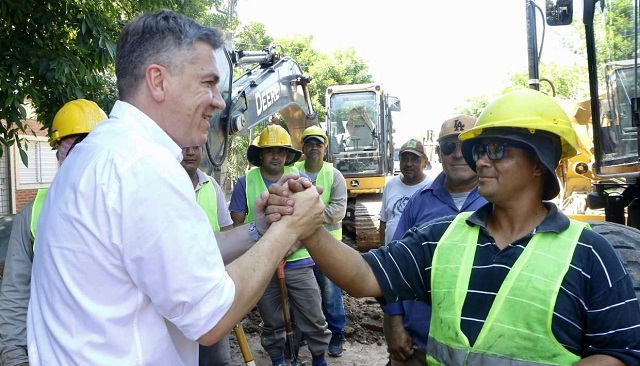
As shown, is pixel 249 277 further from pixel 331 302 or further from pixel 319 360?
pixel 331 302

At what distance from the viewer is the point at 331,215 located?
6086mm

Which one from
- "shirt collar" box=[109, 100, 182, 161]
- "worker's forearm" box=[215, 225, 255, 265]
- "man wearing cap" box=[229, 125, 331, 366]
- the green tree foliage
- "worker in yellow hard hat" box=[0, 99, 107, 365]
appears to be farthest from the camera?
"man wearing cap" box=[229, 125, 331, 366]

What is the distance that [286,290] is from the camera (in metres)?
5.37

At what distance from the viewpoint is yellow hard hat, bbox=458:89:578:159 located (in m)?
2.21

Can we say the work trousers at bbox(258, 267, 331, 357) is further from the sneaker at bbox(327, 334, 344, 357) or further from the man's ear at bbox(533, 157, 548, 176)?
the man's ear at bbox(533, 157, 548, 176)

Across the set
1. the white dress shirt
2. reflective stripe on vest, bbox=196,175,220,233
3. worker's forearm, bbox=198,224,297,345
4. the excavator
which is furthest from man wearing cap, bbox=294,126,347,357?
the white dress shirt

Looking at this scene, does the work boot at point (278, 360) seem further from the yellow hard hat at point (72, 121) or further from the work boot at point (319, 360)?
the yellow hard hat at point (72, 121)

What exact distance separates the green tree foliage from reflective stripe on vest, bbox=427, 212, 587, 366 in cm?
351

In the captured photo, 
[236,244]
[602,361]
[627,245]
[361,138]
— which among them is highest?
[361,138]

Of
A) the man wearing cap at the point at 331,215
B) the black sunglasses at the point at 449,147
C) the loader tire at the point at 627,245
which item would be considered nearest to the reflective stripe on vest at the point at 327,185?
the man wearing cap at the point at 331,215

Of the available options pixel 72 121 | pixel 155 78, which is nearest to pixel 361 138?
pixel 72 121

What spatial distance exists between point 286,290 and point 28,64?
288cm

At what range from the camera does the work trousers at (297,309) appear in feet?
17.6

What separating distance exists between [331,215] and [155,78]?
437 cm
